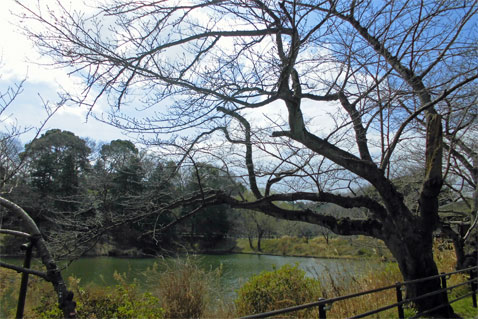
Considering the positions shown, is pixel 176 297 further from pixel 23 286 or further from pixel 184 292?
pixel 23 286

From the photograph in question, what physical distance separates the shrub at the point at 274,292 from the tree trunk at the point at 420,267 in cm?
239

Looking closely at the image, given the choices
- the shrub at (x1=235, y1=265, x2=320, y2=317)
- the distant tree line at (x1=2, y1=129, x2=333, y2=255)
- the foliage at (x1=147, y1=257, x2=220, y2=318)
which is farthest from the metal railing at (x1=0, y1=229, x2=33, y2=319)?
the shrub at (x1=235, y1=265, x2=320, y2=317)

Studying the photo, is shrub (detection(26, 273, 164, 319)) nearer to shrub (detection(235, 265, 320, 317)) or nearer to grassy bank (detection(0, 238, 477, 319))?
grassy bank (detection(0, 238, 477, 319))

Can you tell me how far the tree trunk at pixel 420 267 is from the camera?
5699 millimetres

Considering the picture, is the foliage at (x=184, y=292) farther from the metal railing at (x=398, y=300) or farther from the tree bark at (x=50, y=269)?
the tree bark at (x=50, y=269)

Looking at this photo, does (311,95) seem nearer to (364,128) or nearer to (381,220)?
(364,128)

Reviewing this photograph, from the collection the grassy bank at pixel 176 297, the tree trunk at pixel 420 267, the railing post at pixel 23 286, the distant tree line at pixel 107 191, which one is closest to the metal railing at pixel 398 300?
the tree trunk at pixel 420 267

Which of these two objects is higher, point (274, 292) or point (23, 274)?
point (23, 274)

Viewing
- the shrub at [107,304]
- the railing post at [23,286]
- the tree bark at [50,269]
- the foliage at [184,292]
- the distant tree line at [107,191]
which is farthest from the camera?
the foliage at [184,292]

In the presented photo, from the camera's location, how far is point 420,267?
570 centimetres

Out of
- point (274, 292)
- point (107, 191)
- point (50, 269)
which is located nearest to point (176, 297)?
point (274, 292)

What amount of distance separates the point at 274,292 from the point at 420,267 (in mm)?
3179

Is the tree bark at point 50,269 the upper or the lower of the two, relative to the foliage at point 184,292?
upper

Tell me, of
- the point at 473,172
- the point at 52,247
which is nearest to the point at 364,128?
the point at 473,172
